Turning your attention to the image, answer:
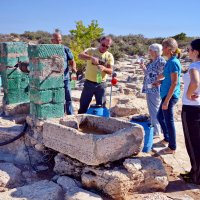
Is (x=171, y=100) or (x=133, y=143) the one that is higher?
(x=171, y=100)

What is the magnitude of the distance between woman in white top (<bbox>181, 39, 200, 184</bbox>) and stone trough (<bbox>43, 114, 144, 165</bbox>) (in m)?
0.63

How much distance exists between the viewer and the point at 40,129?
5184 millimetres

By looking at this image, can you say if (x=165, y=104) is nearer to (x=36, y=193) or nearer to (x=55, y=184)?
(x=55, y=184)

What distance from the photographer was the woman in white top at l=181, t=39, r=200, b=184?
4352 mm

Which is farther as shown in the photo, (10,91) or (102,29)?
(102,29)

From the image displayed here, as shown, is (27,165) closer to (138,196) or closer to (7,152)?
(7,152)

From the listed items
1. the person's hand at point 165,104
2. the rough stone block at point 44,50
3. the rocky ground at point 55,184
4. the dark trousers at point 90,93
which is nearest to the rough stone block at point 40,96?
the rough stone block at point 44,50

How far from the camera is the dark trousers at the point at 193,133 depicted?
4.48m

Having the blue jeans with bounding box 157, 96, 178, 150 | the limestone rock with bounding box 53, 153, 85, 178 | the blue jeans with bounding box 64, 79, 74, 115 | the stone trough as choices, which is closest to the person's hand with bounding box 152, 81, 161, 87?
the blue jeans with bounding box 157, 96, 178, 150

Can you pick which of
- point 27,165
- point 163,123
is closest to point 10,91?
point 27,165

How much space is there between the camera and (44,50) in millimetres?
5129

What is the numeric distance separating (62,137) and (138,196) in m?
1.26

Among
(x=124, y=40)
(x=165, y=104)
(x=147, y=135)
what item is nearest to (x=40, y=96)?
(x=147, y=135)

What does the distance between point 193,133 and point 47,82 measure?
2255mm
